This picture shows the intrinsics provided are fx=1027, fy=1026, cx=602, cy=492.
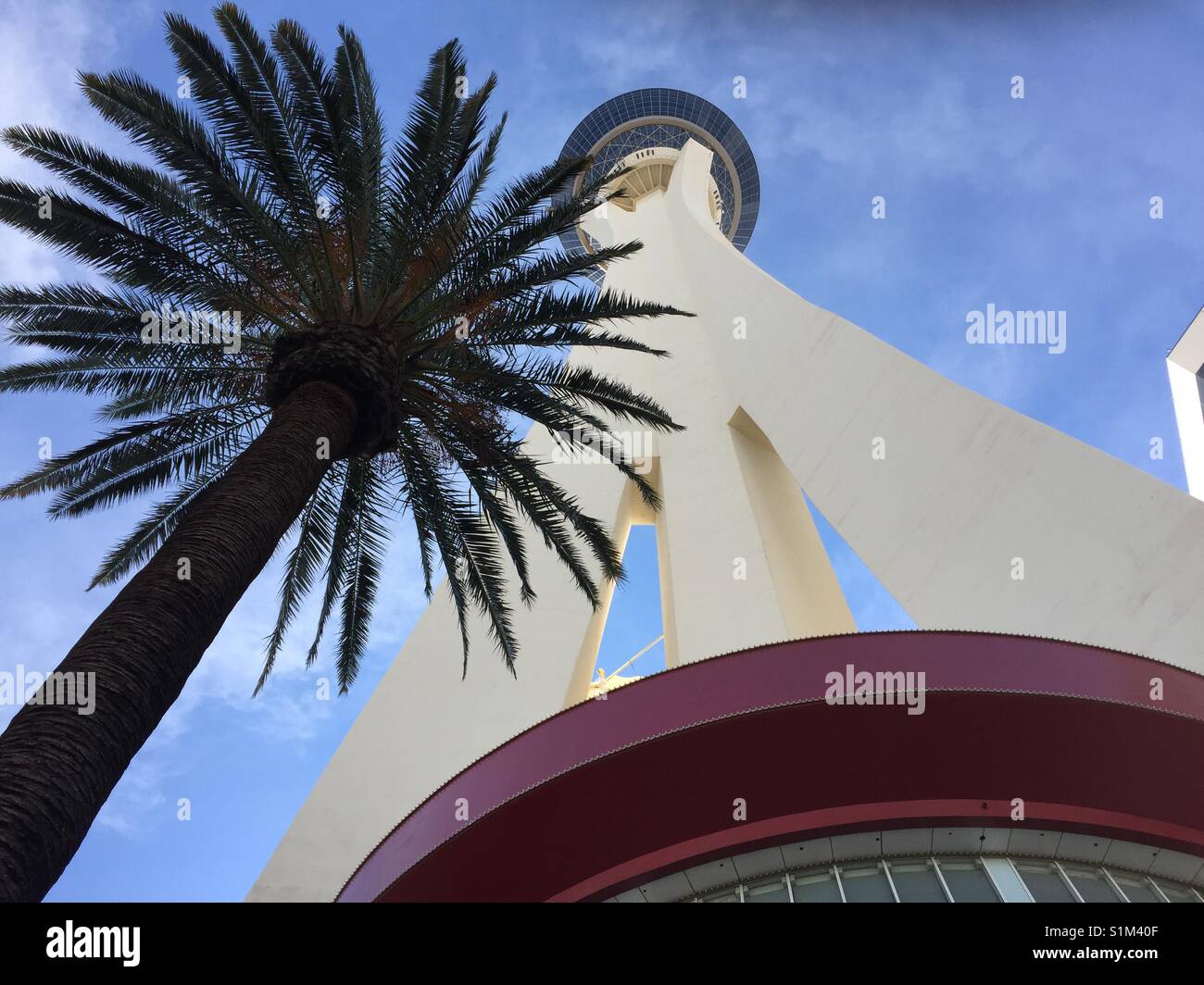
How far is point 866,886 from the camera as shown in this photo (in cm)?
844

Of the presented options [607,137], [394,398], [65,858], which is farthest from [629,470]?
[607,137]

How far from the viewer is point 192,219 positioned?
30.9ft

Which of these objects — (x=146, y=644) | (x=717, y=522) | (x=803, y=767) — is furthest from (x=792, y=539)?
(x=146, y=644)

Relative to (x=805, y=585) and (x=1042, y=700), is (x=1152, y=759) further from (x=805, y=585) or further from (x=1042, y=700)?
(x=805, y=585)

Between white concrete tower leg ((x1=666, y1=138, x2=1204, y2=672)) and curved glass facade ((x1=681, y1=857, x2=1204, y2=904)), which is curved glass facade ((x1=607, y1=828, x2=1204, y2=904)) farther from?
white concrete tower leg ((x1=666, y1=138, x2=1204, y2=672))

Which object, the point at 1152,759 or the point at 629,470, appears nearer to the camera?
the point at 1152,759

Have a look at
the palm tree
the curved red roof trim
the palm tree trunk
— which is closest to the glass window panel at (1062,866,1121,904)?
the curved red roof trim

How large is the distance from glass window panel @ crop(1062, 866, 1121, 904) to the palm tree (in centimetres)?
539

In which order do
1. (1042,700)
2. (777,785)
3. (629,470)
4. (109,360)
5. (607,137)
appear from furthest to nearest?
(607,137)
(629,470)
(109,360)
(777,785)
(1042,700)

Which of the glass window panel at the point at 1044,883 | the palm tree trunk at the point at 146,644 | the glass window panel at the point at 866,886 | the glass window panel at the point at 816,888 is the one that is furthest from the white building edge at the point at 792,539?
the palm tree trunk at the point at 146,644

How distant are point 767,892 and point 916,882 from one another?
122 cm

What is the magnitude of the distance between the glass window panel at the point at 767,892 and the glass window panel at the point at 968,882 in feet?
4.28

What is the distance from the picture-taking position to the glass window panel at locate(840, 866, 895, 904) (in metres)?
8.27
